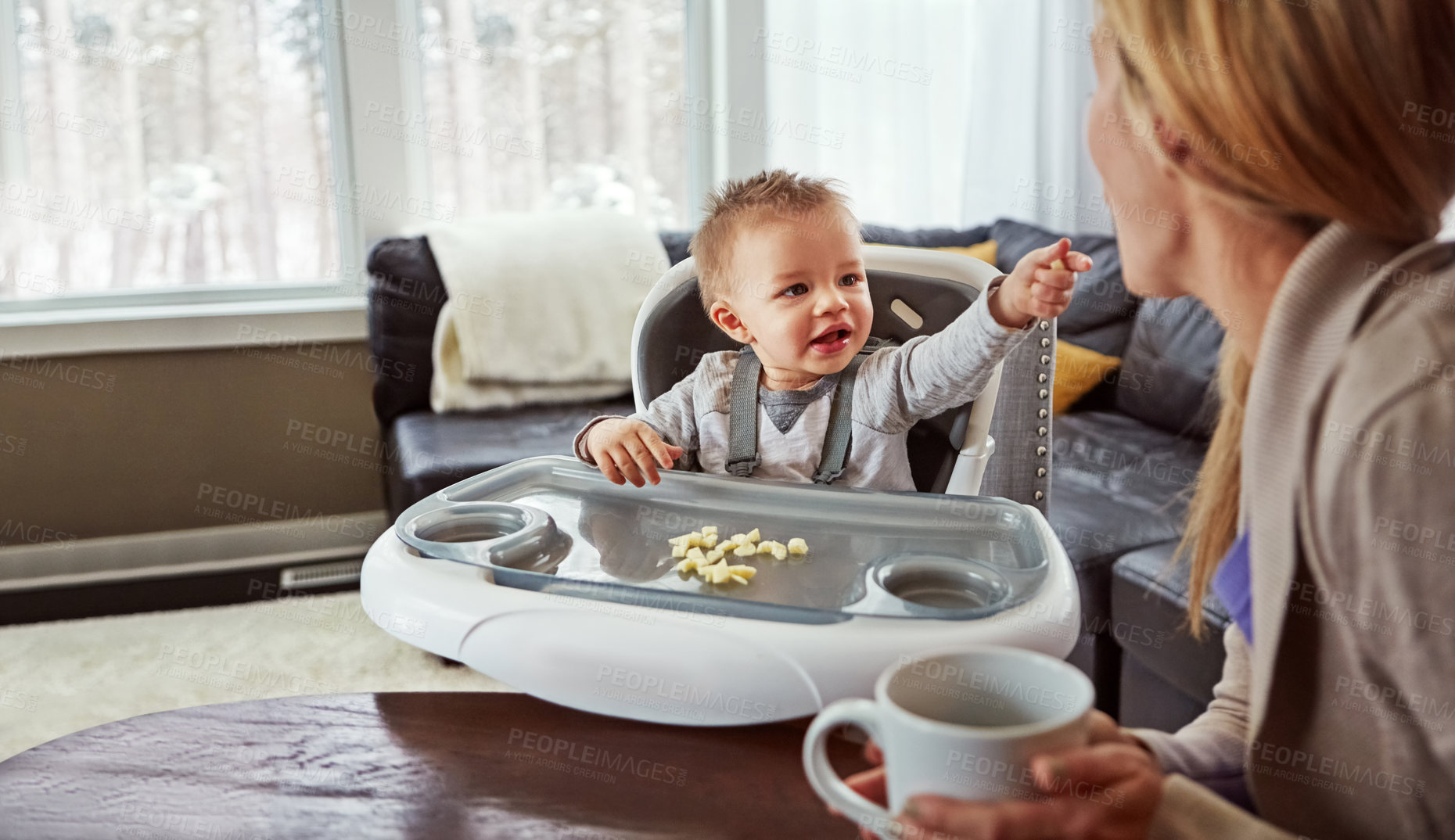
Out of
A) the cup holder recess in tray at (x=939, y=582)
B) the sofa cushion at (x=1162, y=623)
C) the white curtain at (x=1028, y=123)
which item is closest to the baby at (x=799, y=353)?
the cup holder recess in tray at (x=939, y=582)

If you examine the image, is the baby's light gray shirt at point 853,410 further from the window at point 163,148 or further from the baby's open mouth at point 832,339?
the window at point 163,148

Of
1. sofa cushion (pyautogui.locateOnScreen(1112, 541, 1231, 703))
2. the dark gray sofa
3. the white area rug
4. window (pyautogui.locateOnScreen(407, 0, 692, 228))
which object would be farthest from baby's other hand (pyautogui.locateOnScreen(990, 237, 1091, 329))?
window (pyautogui.locateOnScreen(407, 0, 692, 228))

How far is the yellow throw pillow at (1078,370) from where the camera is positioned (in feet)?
5.54

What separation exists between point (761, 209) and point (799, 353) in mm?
84

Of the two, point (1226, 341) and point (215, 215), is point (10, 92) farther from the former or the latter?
point (1226, 341)

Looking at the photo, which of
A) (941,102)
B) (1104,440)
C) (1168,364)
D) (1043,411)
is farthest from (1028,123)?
(1043,411)

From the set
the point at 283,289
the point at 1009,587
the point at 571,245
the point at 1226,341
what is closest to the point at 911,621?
the point at 1009,587

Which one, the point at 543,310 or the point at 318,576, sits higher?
the point at 543,310

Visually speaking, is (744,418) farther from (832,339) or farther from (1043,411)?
(1043,411)

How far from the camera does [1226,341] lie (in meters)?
0.41

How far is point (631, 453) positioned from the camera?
0.65 metres

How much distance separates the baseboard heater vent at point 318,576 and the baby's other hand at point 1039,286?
1526mm

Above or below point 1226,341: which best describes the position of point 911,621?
below

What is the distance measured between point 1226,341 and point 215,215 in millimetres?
2141
